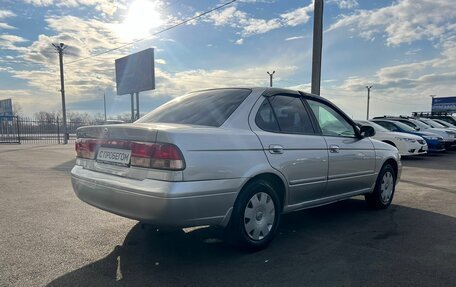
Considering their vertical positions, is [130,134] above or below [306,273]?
above

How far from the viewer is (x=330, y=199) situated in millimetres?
4855

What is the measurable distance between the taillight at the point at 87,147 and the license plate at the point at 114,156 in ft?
0.40

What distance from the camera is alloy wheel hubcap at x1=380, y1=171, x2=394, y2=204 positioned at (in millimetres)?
5836

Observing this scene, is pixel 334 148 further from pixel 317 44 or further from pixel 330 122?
pixel 317 44

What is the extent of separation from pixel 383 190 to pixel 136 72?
23.4 m

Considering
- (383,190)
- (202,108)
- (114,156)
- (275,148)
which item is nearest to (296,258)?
(275,148)

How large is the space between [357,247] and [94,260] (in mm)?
2670

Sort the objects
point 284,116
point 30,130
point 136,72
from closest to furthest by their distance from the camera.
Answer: point 284,116
point 136,72
point 30,130

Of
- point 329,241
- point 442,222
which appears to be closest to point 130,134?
point 329,241

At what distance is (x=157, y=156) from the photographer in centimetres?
327

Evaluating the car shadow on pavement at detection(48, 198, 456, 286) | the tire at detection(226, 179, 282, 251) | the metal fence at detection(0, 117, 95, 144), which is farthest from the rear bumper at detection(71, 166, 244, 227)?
the metal fence at detection(0, 117, 95, 144)

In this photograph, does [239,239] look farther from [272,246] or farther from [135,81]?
[135,81]

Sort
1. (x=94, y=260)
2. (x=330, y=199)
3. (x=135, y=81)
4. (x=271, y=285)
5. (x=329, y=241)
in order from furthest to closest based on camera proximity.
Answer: (x=135, y=81), (x=330, y=199), (x=329, y=241), (x=94, y=260), (x=271, y=285)

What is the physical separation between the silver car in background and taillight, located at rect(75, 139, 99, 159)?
0.4 inches
